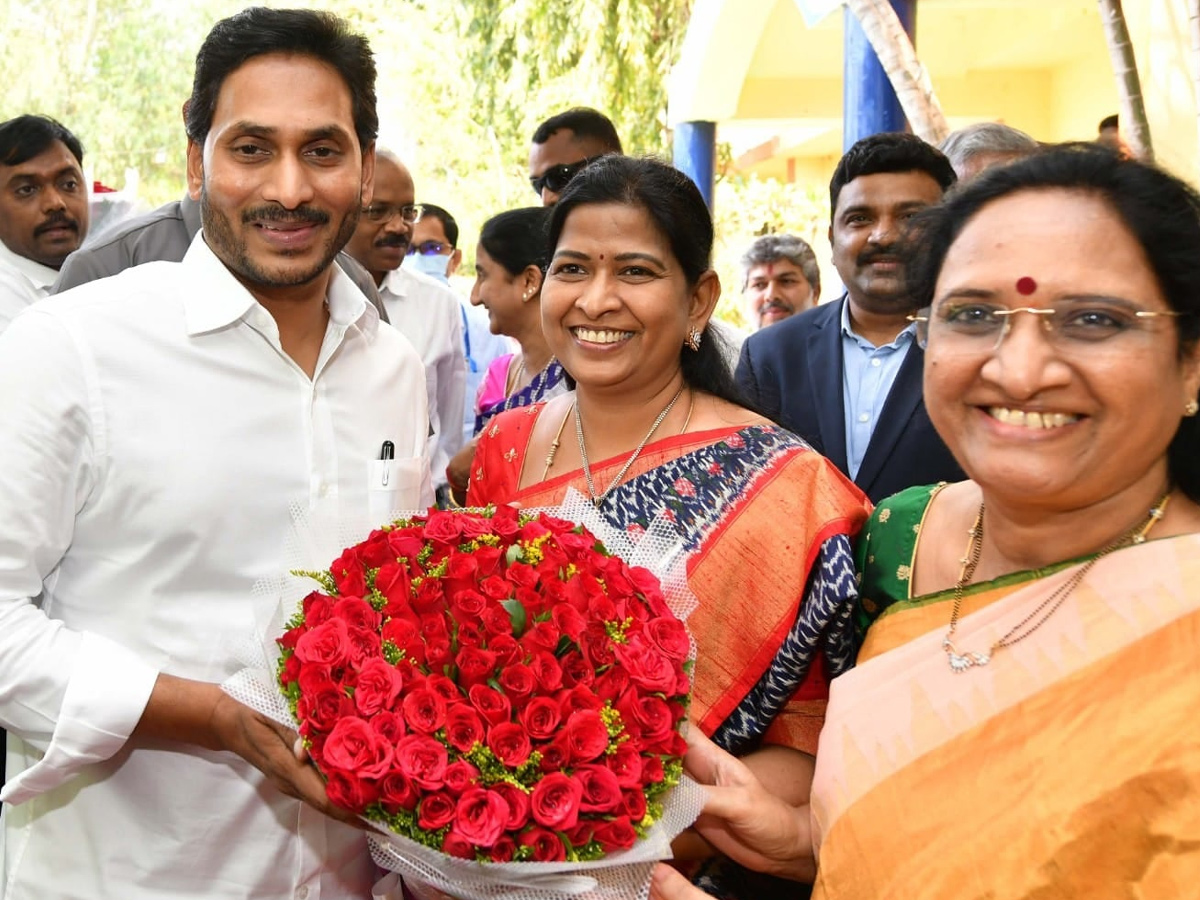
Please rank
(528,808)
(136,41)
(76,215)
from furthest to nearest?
(136,41) → (76,215) → (528,808)

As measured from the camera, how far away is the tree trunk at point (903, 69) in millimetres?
6309

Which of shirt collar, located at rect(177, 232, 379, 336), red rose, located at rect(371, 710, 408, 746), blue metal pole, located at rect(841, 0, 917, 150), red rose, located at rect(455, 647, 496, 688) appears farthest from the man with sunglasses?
red rose, located at rect(371, 710, 408, 746)

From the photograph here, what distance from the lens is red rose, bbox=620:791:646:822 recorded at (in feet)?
6.03

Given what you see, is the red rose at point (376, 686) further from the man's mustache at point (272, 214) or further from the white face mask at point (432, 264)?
the white face mask at point (432, 264)

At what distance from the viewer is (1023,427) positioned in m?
1.98

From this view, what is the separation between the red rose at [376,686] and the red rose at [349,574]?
0.60 ft

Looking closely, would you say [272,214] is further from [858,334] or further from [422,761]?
[858,334]

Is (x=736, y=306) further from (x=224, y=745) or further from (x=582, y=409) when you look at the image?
(x=224, y=745)

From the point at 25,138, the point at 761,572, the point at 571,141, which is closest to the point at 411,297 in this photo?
the point at 571,141

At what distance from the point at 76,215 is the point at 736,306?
11.7 m

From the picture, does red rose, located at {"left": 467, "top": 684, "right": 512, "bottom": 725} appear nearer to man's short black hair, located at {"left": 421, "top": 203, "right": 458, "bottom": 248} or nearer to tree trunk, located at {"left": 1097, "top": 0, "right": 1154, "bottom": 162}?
tree trunk, located at {"left": 1097, "top": 0, "right": 1154, "bottom": 162}

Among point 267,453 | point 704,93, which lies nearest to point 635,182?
point 267,453

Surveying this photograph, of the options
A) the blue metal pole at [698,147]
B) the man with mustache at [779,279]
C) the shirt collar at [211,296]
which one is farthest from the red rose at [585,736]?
the blue metal pole at [698,147]

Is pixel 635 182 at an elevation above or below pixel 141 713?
above
